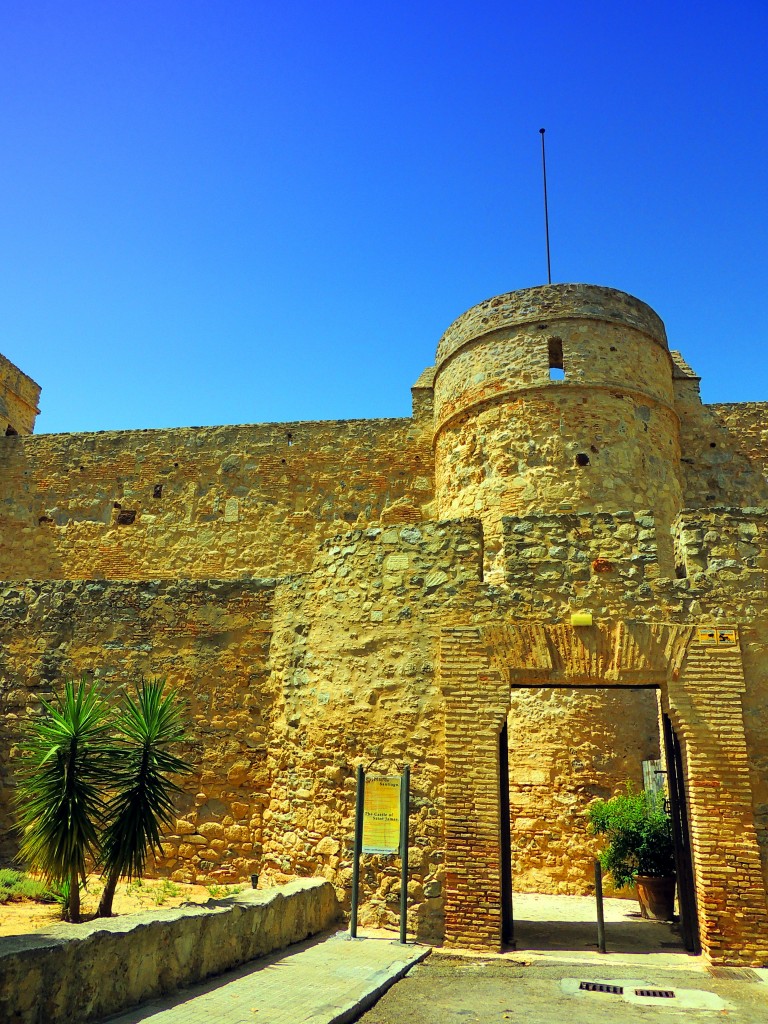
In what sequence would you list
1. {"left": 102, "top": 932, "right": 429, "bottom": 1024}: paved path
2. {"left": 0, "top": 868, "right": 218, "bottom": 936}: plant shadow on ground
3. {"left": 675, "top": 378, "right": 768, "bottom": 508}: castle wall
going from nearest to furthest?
{"left": 102, "top": 932, "right": 429, "bottom": 1024}: paved path, {"left": 0, "top": 868, "right": 218, "bottom": 936}: plant shadow on ground, {"left": 675, "top": 378, "right": 768, "bottom": 508}: castle wall

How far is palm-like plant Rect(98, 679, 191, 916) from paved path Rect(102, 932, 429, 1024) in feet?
4.62

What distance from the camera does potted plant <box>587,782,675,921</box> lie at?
9.25 meters

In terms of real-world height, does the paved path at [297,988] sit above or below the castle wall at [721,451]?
below

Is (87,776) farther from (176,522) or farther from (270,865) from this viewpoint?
(176,522)

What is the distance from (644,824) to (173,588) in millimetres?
6551

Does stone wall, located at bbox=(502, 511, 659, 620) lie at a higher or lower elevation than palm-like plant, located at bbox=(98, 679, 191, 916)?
higher

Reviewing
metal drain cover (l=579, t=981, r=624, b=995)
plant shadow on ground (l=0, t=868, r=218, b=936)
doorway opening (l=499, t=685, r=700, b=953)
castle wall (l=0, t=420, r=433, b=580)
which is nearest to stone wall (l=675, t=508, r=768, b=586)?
doorway opening (l=499, t=685, r=700, b=953)

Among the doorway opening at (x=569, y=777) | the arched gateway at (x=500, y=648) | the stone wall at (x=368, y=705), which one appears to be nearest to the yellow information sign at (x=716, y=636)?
the arched gateway at (x=500, y=648)

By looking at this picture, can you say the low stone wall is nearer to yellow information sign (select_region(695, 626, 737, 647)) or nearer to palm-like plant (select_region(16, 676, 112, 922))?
palm-like plant (select_region(16, 676, 112, 922))

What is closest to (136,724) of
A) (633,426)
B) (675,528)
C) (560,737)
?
(675,528)

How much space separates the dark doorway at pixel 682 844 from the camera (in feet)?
24.1

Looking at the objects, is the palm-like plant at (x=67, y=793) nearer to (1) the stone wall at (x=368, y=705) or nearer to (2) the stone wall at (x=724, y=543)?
(1) the stone wall at (x=368, y=705)

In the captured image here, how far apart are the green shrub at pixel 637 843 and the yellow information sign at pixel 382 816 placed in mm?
3587

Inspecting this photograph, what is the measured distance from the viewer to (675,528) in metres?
8.27
